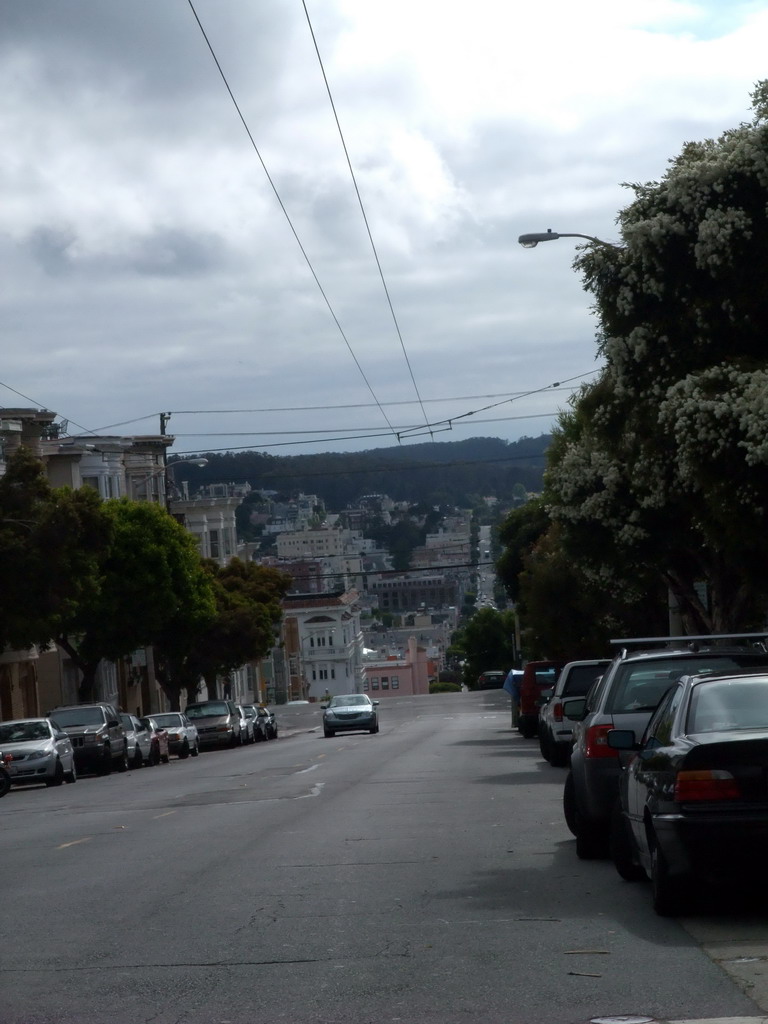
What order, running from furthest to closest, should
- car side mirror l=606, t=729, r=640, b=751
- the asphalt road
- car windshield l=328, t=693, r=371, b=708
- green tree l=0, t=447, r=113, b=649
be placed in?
car windshield l=328, t=693, r=371, b=708
green tree l=0, t=447, r=113, b=649
car side mirror l=606, t=729, r=640, b=751
the asphalt road

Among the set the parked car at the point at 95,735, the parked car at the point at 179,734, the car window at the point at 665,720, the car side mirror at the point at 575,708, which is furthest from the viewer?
the parked car at the point at 179,734

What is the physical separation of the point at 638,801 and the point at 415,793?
10560mm

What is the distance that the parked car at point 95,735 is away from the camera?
107 feet

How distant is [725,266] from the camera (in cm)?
1577

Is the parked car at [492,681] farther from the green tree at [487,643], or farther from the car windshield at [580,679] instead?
the car windshield at [580,679]

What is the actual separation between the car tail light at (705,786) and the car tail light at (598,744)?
11.1 feet

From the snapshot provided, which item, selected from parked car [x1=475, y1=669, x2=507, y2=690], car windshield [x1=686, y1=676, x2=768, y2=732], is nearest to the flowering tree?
car windshield [x1=686, y1=676, x2=768, y2=732]

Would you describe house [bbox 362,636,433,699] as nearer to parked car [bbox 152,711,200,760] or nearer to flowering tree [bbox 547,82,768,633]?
parked car [bbox 152,711,200,760]

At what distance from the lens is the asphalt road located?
7062 mm

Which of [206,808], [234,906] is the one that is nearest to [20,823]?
[206,808]

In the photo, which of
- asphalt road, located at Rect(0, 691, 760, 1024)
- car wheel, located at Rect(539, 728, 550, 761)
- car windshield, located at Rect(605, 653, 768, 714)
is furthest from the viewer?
car wheel, located at Rect(539, 728, 550, 761)

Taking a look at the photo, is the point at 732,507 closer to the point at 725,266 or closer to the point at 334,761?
the point at 725,266

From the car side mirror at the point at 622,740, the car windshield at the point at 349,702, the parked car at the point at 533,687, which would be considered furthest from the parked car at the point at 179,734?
the car side mirror at the point at 622,740

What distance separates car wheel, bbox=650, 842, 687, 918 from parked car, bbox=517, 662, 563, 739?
25847 millimetres
